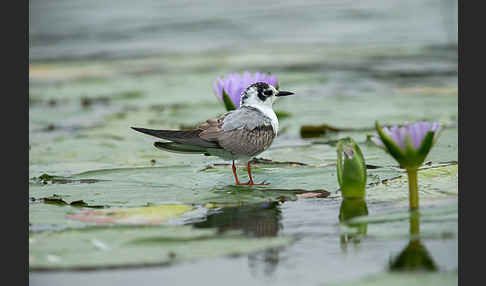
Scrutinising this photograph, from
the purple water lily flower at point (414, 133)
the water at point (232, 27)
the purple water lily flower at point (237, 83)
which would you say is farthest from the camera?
the water at point (232, 27)

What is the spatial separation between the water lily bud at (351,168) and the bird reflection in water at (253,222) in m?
0.40

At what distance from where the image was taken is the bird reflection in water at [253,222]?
301 centimetres

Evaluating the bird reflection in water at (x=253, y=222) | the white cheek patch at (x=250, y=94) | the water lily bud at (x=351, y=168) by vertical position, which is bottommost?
the bird reflection in water at (x=253, y=222)

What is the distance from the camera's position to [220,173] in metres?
4.67

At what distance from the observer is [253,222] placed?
3529mm

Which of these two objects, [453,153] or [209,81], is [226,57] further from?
[453,153]

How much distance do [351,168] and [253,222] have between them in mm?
625

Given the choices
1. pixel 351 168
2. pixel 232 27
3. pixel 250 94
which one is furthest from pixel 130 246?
pixel 232 27

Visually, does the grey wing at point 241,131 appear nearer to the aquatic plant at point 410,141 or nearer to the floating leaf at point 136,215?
the floating leaf at point 136,215

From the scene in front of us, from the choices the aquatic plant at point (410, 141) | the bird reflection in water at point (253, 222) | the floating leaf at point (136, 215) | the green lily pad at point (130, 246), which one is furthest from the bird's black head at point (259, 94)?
the green lily pad at point (130, 246)

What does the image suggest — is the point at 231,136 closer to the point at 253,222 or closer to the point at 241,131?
the point at 241,131

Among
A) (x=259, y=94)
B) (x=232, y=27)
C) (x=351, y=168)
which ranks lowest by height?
(x=351, y=168)

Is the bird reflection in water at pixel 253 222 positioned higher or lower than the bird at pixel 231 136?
lower

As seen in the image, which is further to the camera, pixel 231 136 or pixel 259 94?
pixel 259 94
